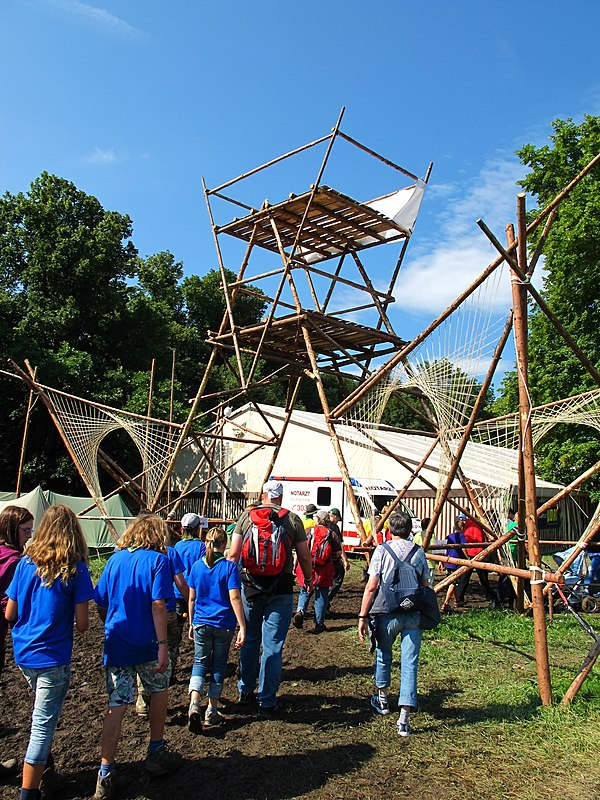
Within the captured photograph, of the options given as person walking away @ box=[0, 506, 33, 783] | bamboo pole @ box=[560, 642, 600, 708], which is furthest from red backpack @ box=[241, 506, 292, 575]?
bamboo pole @ box=[560, 642, 600, 708]

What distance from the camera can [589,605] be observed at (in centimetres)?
1038

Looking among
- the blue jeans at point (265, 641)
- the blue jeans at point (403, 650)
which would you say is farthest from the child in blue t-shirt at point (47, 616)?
the blue jeans at point (403, 650)

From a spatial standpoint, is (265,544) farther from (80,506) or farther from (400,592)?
(80,506)

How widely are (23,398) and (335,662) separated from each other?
66.3 ft

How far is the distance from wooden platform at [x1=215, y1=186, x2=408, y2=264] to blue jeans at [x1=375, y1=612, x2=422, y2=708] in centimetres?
582

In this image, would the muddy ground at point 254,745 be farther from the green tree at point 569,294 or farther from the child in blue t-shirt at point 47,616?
the green tree at point 569,294

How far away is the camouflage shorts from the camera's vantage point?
3.91 metres

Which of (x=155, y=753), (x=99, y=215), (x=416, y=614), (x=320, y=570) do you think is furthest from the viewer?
(x=99, y=215)

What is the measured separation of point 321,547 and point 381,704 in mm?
3735

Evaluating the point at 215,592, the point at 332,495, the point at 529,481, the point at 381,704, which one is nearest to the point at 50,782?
the point at 215,592

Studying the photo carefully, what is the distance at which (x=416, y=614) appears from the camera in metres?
5.04

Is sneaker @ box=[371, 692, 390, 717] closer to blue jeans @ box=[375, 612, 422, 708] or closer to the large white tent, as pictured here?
blue jeans @ box=[375, 612, 422, 708]

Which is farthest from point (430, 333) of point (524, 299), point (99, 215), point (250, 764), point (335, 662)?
point (99, 215)

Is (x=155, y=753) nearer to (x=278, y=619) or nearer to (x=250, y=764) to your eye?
(x=250, y=764)
